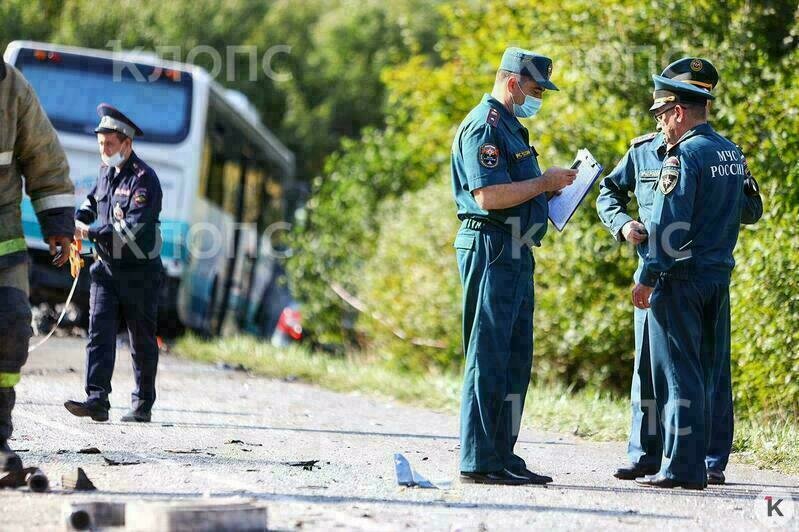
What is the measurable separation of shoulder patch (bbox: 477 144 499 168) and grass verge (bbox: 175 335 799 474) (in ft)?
8.40

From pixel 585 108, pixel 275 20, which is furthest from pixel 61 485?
pixel 275 20

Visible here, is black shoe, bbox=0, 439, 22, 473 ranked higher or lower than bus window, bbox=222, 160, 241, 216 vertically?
lower

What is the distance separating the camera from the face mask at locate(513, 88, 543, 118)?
6570 millimetres

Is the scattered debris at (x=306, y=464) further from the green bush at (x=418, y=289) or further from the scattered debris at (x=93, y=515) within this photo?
the green bush at (x=418, y=289)

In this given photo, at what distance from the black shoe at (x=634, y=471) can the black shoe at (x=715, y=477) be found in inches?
9.9

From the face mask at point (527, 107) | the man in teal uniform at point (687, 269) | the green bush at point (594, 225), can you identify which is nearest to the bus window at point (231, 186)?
the green bush at point (594, 225)

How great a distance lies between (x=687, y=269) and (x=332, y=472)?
1956mm

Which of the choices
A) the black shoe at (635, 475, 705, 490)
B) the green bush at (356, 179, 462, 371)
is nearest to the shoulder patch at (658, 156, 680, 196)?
the black shoe at (635, 475, 705, 490)

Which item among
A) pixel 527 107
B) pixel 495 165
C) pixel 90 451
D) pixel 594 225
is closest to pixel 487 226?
pixel 495 165

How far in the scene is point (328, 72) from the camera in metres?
→ 44.6

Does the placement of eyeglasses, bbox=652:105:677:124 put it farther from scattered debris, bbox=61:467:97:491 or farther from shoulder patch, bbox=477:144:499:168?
scattered debris, bbox=61:467:97:491

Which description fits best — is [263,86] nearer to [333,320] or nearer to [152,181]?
[333,320]

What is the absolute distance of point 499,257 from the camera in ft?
20.9

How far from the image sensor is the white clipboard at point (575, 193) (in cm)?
658
